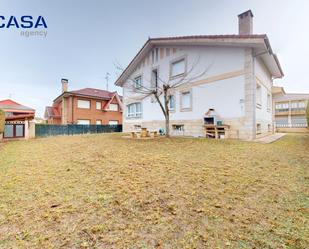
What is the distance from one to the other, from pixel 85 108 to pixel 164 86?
16.3m

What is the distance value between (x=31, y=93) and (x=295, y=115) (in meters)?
51.6

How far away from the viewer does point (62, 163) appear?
4840mm

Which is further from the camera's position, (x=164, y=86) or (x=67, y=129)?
(x=67, y=129)

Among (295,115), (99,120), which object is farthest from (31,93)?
(295,115)

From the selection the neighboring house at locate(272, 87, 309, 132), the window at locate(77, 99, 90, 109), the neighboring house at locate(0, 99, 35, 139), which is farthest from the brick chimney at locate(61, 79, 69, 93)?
the neighboring house at locate(272, 87, 309, 132)

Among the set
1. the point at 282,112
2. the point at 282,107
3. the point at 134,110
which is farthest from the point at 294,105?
the point at 134,110

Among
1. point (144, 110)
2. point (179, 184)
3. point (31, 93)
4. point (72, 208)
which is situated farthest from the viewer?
point (31, 93)

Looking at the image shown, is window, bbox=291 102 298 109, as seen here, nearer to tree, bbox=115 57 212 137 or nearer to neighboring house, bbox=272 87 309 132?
neighboring house, bbox=272 87 309 132

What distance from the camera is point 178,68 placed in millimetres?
12359

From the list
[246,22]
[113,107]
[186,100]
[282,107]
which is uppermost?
[246,22]

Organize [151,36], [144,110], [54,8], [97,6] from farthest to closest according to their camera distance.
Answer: [144,110] → [151,36] → [97,6] → [54,8]

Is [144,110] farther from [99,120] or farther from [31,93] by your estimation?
[31,93]

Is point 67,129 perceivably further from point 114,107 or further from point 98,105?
point 114,107

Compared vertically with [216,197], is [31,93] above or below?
above
